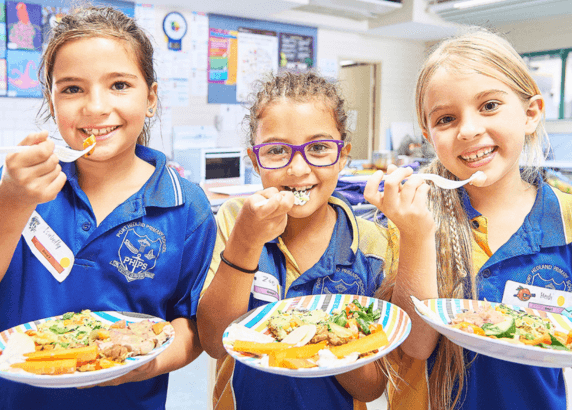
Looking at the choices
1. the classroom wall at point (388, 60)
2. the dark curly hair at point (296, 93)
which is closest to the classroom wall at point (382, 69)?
the classroom wall at point (388, 60)

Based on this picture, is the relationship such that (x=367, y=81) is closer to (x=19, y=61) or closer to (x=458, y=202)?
(x=19, y=61)

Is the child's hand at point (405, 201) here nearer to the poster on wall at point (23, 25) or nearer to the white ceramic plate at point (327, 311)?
the white ceramic plate at point (327, 311)

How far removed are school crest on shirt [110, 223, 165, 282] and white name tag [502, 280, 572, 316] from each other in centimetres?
89

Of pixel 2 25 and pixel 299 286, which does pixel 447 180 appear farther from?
pixel 2 25

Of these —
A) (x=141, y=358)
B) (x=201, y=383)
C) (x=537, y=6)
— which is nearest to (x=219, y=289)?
(x=141, y=358)

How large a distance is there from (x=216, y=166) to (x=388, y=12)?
13.0 feet

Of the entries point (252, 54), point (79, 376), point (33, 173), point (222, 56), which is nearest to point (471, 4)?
point (252, 54)

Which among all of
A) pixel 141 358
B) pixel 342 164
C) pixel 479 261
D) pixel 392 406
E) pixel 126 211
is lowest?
pixel 392 406

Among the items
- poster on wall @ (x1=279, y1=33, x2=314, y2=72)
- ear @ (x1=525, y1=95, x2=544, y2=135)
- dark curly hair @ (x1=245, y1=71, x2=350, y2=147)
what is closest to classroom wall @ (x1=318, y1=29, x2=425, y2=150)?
poster on wall @ (x1=279, y1=33, x2=314, y2=72)

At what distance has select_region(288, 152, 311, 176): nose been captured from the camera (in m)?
1.20

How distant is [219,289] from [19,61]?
4558 mm

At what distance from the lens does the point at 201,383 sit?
2729 millimetres

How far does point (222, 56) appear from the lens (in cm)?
587

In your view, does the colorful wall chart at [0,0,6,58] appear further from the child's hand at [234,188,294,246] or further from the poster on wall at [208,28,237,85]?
the child's hand at [234,188,294,246]
